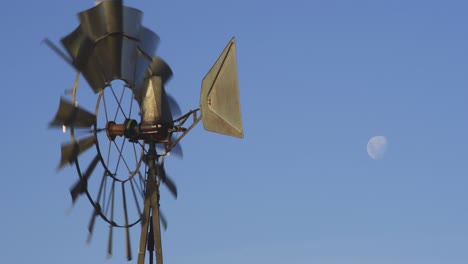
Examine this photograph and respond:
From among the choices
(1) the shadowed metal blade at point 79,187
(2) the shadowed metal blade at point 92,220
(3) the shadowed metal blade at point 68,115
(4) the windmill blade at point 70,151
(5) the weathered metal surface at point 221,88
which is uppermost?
(5) the weathered metal surface at point 221,88

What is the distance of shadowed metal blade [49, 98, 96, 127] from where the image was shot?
17.5 m

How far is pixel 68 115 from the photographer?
17.6 m

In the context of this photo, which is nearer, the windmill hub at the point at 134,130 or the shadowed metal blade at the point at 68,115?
the shadowed metal blade at the point at 68,115

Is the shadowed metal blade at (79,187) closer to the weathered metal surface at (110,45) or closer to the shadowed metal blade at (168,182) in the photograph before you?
the weathered metal surface at (110,45)

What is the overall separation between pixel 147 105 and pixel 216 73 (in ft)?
4.93

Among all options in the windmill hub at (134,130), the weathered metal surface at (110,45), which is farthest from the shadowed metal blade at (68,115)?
the windmill hub at (134,130)

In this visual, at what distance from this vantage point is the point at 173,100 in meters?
20.8

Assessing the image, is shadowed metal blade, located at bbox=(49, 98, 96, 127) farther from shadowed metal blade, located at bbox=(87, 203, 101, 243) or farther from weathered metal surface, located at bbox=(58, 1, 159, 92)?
shadowed metal blade, located at bbox=(87, 203, 101, 243)

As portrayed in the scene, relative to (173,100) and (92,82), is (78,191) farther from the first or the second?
(173,100)

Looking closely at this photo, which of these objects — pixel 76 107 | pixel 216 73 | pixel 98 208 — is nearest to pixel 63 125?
pixel 76 107

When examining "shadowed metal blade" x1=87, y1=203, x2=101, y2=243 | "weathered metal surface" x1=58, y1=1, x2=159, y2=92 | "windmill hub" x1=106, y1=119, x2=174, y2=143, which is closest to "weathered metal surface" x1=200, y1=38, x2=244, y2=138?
"windmill hub" x1=106, y1=119, x2=174, y2=143

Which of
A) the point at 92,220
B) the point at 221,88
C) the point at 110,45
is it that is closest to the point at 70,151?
the point at 92,220

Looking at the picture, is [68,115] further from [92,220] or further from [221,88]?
[221,88]

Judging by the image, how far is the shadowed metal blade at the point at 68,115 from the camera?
17.5 metres
